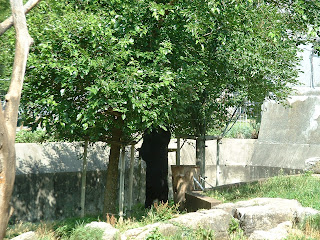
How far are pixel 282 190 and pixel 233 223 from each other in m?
2.84

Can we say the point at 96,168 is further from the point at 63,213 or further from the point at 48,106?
the point at 48,106

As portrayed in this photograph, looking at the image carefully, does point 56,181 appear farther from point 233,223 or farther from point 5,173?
point 5,173

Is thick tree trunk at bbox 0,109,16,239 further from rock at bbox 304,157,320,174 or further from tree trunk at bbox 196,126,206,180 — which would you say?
rock at bbox 304,157,320,174

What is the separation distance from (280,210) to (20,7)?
6527mm

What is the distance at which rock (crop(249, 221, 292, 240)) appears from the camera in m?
9.84

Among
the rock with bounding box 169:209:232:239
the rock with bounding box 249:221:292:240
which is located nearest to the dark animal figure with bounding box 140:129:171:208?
the rock with bounding box 169:209:232:239

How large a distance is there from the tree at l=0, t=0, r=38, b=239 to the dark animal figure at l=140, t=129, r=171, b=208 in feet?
25.2

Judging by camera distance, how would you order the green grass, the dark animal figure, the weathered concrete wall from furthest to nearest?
the weathered concrete wall < the dark animal figure < the green grass

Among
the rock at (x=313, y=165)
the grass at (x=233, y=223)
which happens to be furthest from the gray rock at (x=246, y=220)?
the rock at (x=313, y=165)

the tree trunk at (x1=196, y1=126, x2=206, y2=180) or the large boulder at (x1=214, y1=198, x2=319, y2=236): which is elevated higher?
the tree trunk at (x1=196, y1=126, x2=206, y2=180)

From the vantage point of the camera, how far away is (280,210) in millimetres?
10922

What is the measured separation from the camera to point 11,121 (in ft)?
25.6

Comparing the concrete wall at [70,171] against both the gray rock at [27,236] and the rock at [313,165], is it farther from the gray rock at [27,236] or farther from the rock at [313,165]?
the gray rock at [27,236]

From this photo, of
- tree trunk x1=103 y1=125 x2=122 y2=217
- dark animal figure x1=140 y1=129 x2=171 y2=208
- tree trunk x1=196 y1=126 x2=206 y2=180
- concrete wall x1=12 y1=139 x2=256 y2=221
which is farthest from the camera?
tree trunk x1=196 y1=126 x2=206 y2=180
